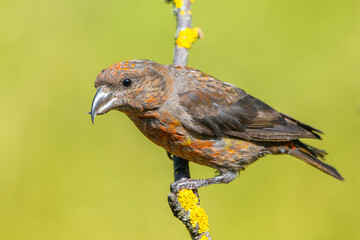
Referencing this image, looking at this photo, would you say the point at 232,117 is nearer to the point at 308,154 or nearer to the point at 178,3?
the point at 308,154

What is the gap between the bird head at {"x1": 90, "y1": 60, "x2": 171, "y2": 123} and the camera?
4.36 metres

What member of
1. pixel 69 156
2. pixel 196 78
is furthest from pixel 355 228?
pixel 69 156

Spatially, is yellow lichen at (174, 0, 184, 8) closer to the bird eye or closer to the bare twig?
the bare twig

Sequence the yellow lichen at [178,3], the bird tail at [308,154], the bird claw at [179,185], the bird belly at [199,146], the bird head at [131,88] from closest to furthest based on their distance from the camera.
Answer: the bird head at [131,88], the bird claw at [179,185], the bird belly at [199,146], the bird tail at [308,154], the yellow lichen at [178,3]

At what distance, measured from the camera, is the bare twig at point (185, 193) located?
13.5 ft

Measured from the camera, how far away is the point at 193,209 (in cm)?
422

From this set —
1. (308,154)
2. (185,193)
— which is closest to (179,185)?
(185,193)

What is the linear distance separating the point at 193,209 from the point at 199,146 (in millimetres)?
770

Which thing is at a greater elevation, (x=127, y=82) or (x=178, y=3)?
(x=178, y=3)

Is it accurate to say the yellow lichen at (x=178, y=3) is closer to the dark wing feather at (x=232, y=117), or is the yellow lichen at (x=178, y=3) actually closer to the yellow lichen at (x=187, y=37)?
the yellow lichen at (x=187, y=37)

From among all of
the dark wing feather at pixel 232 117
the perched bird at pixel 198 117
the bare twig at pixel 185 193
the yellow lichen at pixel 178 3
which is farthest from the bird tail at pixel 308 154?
the yellow lichen at pixel 178 3

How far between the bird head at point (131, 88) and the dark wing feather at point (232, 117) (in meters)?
0.26

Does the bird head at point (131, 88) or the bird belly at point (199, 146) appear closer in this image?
the bird head at point (131, 88)

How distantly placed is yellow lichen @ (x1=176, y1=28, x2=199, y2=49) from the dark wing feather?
498 mm
